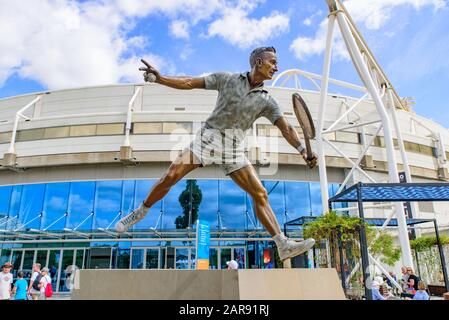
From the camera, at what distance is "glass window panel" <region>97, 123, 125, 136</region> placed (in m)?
21.5

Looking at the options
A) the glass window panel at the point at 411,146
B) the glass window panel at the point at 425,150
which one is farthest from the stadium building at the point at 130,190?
the glass window panel at the point at 425,150

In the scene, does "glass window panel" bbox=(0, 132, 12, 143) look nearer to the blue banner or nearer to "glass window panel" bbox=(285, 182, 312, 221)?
the blue banner

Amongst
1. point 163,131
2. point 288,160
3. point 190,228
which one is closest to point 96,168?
point 163,131

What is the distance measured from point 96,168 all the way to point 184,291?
20.1 metres

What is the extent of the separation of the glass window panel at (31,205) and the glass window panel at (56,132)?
3.15m

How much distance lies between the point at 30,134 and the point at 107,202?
6.88m

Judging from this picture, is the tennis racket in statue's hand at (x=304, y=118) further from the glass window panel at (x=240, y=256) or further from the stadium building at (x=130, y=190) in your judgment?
the glass window panel at (x=240, y=256)

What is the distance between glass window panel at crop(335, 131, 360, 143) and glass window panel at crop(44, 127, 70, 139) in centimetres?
1740

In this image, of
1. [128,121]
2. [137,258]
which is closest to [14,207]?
[137,258]

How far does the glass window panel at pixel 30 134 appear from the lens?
22250 mm

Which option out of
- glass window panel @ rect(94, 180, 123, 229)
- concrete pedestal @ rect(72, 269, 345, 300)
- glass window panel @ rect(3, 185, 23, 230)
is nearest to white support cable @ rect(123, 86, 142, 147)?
glass window panel @ rect(94, 180, 123, 229)

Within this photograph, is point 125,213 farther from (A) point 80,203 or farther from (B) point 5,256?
(B) point 5,256

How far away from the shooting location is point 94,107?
2366cm
